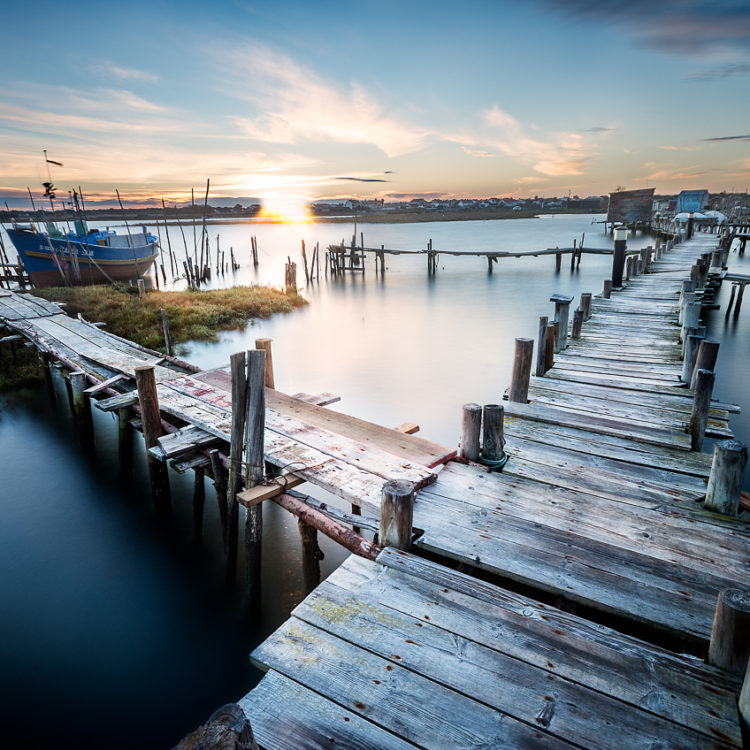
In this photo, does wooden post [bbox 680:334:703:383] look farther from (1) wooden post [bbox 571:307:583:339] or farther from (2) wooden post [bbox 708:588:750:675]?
(2) wooden post [bbox 708:588:750:675]

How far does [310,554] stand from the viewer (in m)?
5.62

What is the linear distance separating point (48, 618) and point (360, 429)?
16.7ft

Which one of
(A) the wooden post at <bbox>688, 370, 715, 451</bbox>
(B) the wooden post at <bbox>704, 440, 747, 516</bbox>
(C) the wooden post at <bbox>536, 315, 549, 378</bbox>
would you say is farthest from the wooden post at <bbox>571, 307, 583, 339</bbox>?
(B) the wooden post at <bbox>704, 440, 747, 516</bbox>

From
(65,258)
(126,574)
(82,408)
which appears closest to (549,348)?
(126,574)

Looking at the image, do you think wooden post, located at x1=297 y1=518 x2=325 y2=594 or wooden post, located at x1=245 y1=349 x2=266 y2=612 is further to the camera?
wooden post, located at x1=297 y1=518 x2=325 y2=594

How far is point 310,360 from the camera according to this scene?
17.8 meters

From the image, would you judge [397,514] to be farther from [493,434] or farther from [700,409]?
[700,409]

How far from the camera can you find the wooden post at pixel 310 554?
5469 mm

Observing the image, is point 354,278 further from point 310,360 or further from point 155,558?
point 155,558

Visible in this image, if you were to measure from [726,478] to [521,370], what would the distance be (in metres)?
2.97

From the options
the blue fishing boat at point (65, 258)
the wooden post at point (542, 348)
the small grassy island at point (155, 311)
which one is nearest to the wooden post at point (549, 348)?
the wooden post at point (542, 348)

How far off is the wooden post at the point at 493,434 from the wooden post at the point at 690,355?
4.17m

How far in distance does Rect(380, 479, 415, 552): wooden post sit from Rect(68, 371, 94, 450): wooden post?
7984mm

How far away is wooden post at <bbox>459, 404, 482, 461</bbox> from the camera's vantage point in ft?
16.9
